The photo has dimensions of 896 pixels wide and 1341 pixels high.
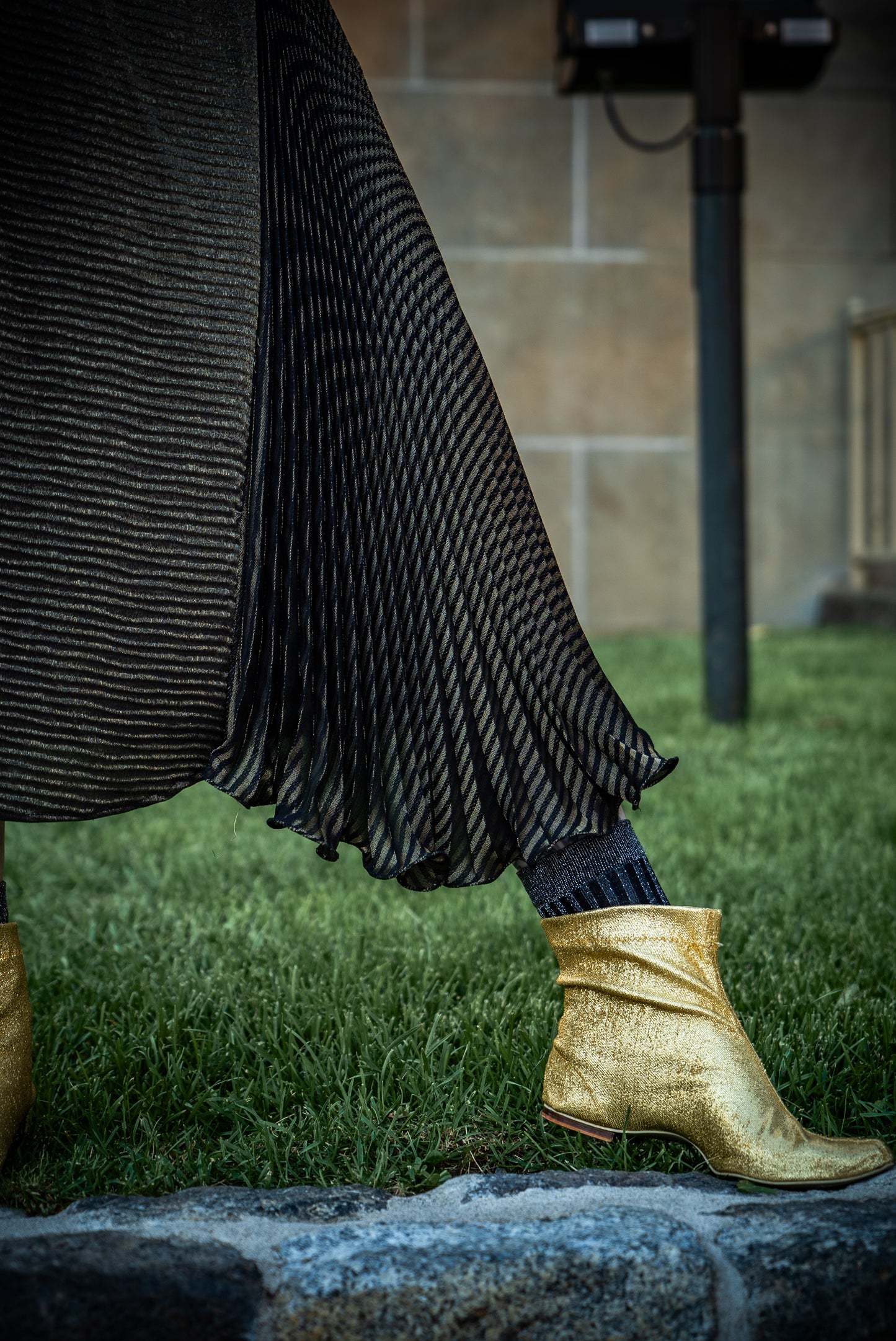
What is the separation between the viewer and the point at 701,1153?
105cm

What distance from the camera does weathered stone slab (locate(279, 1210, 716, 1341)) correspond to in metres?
0.85

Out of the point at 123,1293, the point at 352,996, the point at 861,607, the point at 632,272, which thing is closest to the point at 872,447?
the point at 861,607

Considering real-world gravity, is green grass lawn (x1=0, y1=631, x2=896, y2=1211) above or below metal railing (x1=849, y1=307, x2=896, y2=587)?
below

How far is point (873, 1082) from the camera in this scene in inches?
46.4

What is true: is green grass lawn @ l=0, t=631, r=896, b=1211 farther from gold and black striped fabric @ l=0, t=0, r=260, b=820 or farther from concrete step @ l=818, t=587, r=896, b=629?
concrete step @ l=818, t=587, r=896, b=629

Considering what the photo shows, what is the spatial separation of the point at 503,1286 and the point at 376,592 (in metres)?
0.56

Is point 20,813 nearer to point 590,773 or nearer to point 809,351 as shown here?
point 590,773

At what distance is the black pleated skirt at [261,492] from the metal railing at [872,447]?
6084 mm

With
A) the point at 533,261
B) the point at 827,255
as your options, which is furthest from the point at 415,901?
the point at 827,255

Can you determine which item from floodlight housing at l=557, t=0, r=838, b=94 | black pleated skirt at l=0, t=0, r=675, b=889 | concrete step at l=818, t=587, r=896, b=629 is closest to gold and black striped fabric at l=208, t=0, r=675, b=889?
black pleated skirt at l=0, t=0, r=675, b=889

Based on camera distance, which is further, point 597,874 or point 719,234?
point 719,234

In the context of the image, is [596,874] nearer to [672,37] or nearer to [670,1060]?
[670,1060]

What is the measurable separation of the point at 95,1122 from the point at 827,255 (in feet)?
23.3

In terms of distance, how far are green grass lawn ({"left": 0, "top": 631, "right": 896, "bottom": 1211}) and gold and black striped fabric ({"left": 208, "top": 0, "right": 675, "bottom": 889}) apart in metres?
0.21
